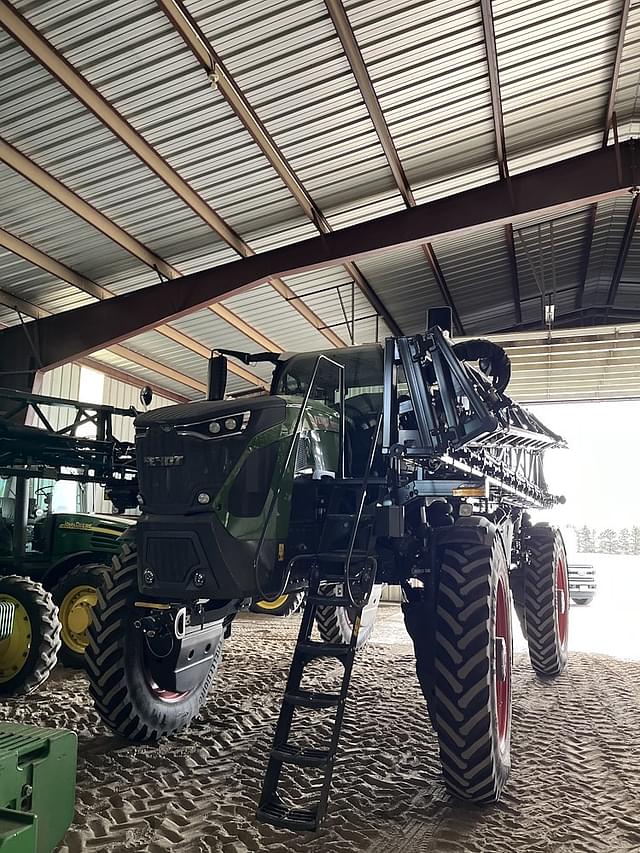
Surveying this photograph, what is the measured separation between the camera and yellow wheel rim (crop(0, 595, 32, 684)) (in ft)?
21.7

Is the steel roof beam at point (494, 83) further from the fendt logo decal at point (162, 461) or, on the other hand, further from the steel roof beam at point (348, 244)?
the fendt logo decal at point (162, 461)

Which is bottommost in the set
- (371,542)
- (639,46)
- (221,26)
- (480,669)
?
(480,669)

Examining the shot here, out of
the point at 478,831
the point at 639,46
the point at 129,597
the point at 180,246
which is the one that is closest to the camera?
the point at 478,831

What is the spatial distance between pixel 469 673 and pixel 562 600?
490 centimetres

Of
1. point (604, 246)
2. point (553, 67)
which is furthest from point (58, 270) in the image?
point (604, 246)

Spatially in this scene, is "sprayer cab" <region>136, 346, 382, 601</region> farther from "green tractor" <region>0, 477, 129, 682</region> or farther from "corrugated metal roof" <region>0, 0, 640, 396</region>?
"corrugated metal roof" <region>0, 0, 640, 396</region>

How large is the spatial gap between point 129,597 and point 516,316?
12.3 meters

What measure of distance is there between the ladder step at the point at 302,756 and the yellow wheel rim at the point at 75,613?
15.1 feet

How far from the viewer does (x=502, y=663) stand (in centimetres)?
461

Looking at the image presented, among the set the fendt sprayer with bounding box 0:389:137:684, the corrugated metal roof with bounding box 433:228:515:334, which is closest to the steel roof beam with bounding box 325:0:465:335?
the corrugated metal roof with bounding box 433:228:515:334

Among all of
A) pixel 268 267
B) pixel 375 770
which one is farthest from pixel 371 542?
pixel 268 267

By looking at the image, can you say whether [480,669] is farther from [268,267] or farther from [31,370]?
[31,370]

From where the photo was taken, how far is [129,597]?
4.76 metres

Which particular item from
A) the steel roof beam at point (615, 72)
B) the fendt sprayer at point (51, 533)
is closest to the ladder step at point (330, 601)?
the fendt sprayer at point (51, 533)
